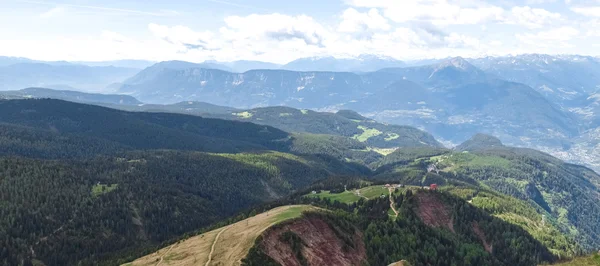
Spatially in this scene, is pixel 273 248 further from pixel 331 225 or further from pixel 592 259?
pixel 592 259

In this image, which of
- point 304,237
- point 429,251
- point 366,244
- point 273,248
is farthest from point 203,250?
point 429,251

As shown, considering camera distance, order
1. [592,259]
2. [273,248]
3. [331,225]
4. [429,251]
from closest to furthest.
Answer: [592,259] < [273,248] < [331,225] < [429,251]

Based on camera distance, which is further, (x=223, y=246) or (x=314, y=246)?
(x=314, y=246)

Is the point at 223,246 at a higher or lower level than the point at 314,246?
higher

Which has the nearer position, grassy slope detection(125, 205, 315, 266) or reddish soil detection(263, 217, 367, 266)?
grassy slope detection(125, 205, 315, 266)
